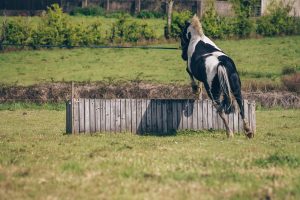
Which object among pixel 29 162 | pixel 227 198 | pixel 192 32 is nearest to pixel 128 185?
pixel 227 198

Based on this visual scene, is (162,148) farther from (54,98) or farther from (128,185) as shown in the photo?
(54,98)

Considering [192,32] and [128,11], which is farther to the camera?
[128,11]

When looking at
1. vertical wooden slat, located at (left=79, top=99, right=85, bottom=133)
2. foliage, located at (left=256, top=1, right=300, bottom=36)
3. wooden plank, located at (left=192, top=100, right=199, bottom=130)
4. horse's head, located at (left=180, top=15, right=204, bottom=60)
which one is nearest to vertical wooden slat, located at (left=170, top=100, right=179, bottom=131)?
wooden plank, located at (left=192, top=100, right=199, bottom=130)

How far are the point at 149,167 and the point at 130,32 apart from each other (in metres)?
39.6

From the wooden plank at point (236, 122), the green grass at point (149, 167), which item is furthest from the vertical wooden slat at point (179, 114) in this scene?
the wooden plank at point (236, 122)

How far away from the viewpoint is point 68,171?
13.8 metres

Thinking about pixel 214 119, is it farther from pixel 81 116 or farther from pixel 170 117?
pixel 81 116

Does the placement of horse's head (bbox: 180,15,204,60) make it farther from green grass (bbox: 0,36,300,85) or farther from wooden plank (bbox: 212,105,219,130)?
green grass (bbox: 0,36,300,85)

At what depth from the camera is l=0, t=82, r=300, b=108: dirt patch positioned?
34750mm

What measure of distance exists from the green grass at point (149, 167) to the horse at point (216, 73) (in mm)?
996

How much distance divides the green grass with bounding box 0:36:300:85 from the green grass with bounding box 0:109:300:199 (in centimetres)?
1949

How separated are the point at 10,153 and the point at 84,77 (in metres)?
24.6

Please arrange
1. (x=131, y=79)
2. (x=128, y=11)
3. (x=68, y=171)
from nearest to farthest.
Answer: (x=68, y=171) < (x=131, y=79) < (x=128, y=11)

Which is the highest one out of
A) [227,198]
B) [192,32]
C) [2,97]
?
[192,32]
